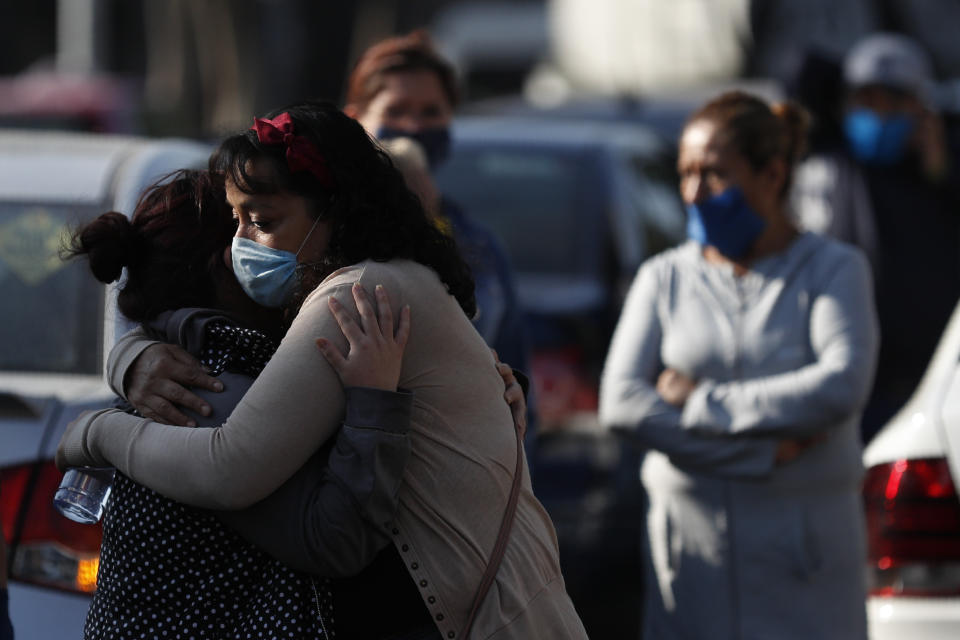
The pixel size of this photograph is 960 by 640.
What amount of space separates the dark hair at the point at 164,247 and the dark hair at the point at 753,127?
1707 mm

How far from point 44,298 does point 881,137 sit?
320cm

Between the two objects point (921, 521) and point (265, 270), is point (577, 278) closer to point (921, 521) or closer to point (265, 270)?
point (921, 521)

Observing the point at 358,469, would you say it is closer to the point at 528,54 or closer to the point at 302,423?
the point at 302,423

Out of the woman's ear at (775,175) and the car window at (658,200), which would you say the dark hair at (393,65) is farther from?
the car window at (658,200)

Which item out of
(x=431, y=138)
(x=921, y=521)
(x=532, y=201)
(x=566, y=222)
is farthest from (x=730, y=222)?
(x=532, y=201)

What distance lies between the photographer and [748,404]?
12.1ft

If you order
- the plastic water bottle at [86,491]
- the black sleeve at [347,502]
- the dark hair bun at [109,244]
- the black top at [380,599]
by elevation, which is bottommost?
the black top at [380,599]

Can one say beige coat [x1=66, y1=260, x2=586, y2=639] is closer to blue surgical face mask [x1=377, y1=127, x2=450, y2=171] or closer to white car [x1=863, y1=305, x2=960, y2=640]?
white car [x1=863, y1=305, x2=960, y2=640]

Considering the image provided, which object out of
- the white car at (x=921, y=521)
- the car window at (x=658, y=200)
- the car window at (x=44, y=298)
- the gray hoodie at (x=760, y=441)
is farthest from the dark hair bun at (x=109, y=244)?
the car window at (x=658, y=200)

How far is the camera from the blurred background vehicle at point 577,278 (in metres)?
5.83

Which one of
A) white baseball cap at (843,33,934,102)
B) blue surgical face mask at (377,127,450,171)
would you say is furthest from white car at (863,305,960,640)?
white baseball cap at (843,33,934,102)

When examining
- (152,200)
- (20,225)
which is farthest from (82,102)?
A: (152,200)

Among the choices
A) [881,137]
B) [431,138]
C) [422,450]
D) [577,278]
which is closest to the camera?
[422,450]

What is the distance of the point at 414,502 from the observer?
238cm
